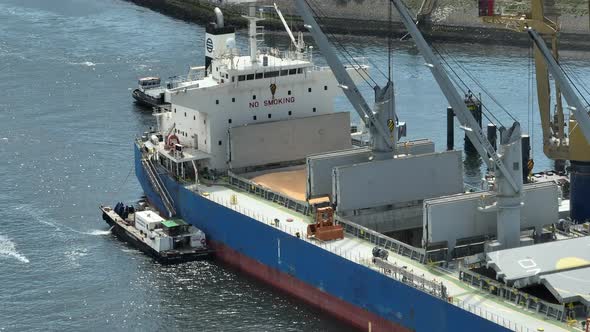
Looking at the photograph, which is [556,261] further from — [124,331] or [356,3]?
[356,3]

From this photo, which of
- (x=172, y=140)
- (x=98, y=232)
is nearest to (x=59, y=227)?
(x=98, y=232)

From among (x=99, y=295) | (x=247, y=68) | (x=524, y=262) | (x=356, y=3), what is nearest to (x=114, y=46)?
(x=356, y=3)

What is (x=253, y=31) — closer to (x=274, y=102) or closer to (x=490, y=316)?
(x=274, y=102)

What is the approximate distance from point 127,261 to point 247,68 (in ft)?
26.3

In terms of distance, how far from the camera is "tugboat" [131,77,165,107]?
225 feet

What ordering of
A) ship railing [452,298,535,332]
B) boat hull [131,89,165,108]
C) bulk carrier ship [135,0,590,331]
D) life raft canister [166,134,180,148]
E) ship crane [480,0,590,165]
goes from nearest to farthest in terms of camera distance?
ship railing [452,298,535,332] → bulk carrier ship [135,0,590,331] → ship crane [480,0,590,165] → life raft canister [166,134,180,148] → boat hull [131,89,165,108]

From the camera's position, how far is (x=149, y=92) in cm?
6938

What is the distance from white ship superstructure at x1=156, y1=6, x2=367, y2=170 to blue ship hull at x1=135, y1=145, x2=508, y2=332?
74.7 inches

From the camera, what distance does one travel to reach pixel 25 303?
42719mm

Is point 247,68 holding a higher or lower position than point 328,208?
higher

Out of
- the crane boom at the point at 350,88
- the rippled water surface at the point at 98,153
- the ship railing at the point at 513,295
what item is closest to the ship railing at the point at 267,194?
the rippled water surface at the point at 98,153

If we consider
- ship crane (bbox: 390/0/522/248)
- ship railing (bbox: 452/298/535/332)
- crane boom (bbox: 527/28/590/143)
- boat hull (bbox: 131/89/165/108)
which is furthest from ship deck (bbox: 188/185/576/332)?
boat hull (bbox: 131/89/165/108)

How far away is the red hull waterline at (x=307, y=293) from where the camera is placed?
129 feet

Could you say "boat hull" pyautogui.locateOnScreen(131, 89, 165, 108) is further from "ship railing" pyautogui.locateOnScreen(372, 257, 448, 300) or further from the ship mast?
"ship railing" pyautogui.locateOnScreen(372, 257, 448, 300)
